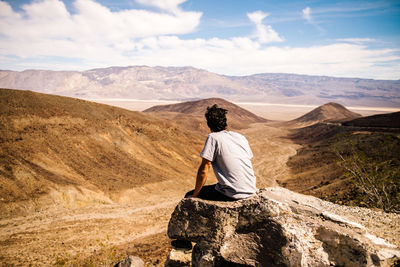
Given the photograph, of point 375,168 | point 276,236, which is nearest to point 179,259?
point 276,236

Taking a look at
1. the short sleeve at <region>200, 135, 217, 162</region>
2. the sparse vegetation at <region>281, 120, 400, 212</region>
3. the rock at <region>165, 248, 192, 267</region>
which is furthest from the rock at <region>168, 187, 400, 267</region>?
the sparse vegetation at <region>281, 120, 400, 212</region>

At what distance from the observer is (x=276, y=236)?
3.73 metres

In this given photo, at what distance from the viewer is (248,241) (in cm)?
396

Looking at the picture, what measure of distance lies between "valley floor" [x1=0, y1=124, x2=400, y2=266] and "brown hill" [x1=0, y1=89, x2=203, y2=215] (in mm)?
1920

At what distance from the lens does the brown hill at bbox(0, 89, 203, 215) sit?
16406 mm

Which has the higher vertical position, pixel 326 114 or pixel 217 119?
pixel 217 119

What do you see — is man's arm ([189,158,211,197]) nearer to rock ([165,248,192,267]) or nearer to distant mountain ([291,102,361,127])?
rock ([165,248,192,267])

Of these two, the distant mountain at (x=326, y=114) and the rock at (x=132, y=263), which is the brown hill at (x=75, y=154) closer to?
the rock at (x=132, y=263)

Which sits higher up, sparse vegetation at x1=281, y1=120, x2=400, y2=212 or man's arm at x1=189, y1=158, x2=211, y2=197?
man's arm at x1=189, y1=158, x2=211, y2=197

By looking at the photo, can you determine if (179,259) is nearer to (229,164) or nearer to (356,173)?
(229,164)

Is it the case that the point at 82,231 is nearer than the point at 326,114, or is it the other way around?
the point at 82,231

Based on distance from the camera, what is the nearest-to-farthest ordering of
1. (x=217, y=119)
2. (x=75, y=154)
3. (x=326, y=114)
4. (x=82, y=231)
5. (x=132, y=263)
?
1. (x=217, y=119)
2. (x=132, y=263)
3. (x=82, y=231)
4. (x=75, y=154)
5. (x=326, y=114)

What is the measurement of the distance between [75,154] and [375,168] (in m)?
23.6

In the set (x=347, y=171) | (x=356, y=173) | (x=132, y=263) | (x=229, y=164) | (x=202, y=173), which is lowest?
(x=347, y=171)
